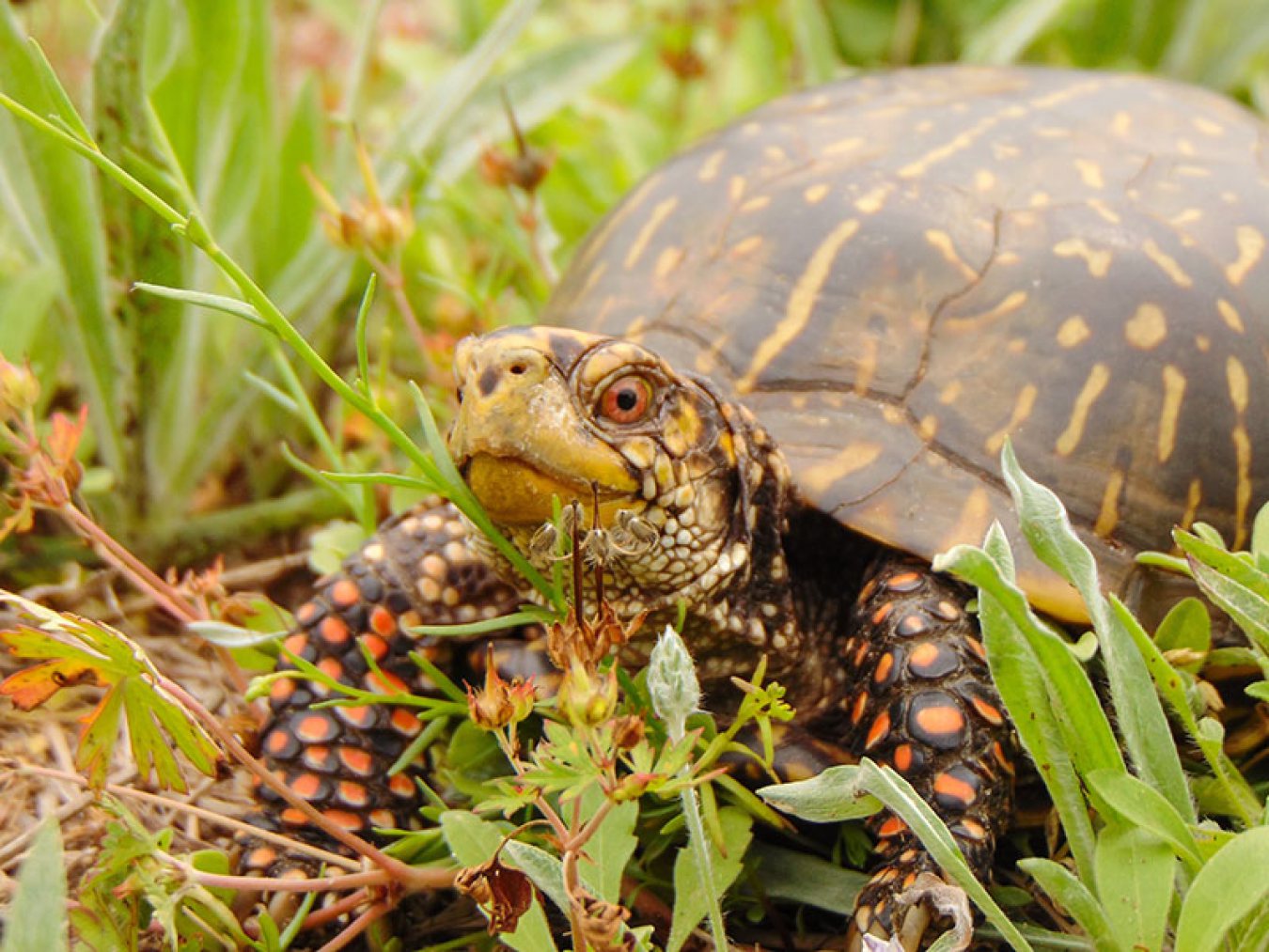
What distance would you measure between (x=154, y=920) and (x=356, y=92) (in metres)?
1.44

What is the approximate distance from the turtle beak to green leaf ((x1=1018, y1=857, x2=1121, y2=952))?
1.53 ft

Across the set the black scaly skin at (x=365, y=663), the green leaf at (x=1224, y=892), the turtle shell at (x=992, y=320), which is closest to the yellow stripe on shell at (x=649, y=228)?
the turtle shell at (x=992, y=320)

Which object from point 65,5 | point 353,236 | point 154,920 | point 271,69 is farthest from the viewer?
point 65,5

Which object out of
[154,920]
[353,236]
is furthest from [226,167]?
[154,920]

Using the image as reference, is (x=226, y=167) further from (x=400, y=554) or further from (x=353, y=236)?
(x=400, y=554)

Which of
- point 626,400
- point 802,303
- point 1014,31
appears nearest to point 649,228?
point 802,303

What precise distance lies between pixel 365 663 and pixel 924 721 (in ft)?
2.03

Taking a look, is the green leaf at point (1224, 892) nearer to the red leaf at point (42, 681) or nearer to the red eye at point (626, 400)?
the red eye at point (626, 400)

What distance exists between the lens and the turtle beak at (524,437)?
3.59 feet

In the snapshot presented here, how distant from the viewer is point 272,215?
2.12 meters

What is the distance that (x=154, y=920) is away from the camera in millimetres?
1133

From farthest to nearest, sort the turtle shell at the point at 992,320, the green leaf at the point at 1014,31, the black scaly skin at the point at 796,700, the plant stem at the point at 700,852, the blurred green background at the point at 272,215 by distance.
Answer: the green leaf at the point at 1014,31 < the blurred green background at the point at 272,215 < the turtle shell at the point at 992,320 < the black scaly skin at the point at 796,700 < the plant stem at the point at 700,852

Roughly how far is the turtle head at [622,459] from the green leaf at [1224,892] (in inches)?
19.5

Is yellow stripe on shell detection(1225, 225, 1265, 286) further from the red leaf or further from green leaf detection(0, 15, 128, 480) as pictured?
green leaf detection(0, 15, 128, 480)
